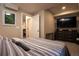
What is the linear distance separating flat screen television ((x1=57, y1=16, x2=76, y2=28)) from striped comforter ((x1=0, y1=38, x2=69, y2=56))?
11.7 inches

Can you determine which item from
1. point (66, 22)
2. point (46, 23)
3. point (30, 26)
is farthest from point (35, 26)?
point (66, 22)

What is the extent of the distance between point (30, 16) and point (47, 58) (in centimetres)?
68

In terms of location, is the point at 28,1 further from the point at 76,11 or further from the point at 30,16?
the point at 76,11

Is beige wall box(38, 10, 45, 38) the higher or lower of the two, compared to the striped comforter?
higher

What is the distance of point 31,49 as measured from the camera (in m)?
1.46

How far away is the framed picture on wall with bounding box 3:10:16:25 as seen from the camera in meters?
1.49

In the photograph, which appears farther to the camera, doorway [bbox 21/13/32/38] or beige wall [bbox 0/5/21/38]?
doorway [bbox 21/13/32/38]

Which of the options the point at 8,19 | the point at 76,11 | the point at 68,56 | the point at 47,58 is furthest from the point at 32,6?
the point at 68,56

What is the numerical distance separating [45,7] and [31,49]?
66 cm

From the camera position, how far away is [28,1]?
151cm

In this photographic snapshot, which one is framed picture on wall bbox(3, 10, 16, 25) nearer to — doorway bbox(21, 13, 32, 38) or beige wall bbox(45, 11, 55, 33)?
doorway bbox(21, 13, 32, 38)

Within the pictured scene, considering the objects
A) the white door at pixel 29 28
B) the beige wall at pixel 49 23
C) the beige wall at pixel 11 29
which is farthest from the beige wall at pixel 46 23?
the beige wall at pixel 11 29

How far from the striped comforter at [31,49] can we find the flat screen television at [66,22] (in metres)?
0.30

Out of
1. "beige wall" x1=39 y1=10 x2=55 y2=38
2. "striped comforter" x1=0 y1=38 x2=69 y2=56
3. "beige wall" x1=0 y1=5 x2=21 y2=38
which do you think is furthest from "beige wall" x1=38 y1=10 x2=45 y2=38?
"beige wall" x1=0 y1=5 x2=21 y2=38
